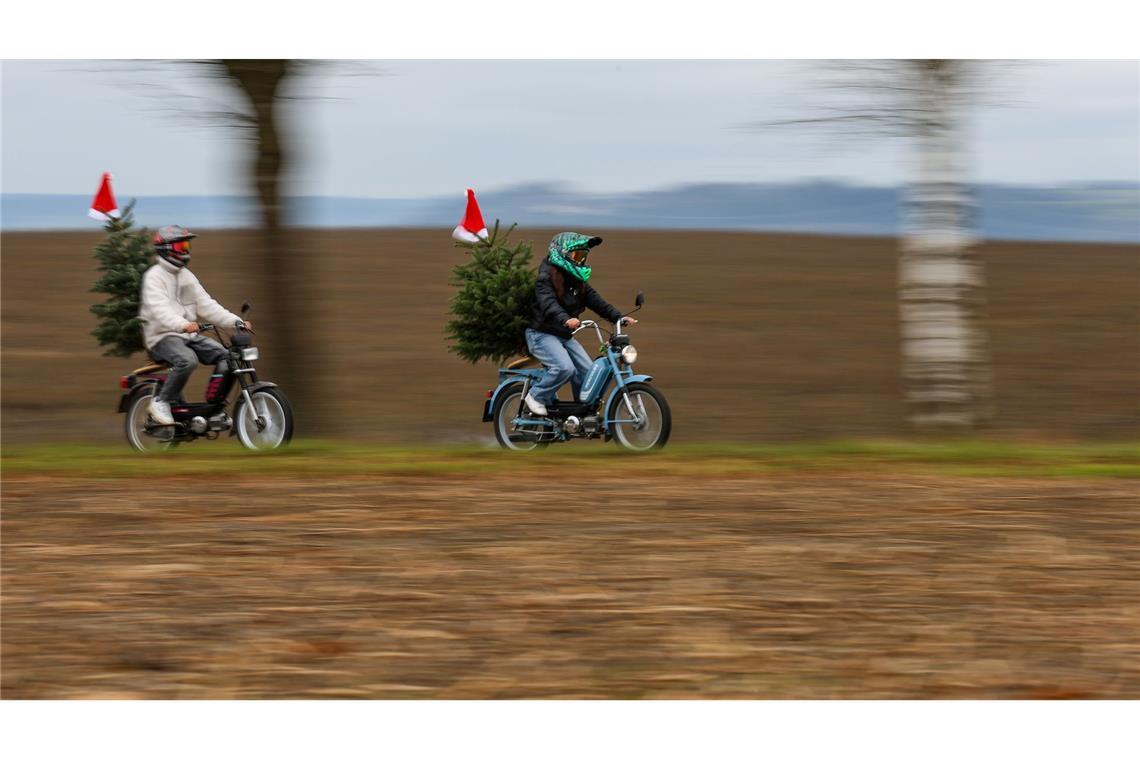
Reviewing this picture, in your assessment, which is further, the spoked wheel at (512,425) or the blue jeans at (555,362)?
the spoked wheel at (512,425)

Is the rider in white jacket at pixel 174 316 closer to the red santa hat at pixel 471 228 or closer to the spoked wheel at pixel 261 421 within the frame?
the spoked wheel at pixel 261 421

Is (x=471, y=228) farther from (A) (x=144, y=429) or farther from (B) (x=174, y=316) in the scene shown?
(A) (x=144, y=429)

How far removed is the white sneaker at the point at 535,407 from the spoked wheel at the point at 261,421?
2.04 meters

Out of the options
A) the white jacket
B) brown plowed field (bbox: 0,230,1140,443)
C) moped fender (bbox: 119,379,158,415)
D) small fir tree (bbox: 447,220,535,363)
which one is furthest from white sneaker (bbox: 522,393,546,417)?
moped fender (bbox: 119,379,158,415)

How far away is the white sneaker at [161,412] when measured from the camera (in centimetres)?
1223

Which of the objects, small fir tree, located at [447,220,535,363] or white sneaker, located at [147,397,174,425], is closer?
white sneaker, located at [147,397,174,425]

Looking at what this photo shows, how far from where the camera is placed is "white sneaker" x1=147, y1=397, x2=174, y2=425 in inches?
482

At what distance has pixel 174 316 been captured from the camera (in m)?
11.9

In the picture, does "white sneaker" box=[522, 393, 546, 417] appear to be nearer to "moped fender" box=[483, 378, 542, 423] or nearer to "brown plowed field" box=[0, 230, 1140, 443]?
"moped fender" box=[483, 378, 542, 423]

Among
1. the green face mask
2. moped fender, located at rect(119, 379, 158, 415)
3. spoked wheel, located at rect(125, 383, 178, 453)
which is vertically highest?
the green face mask

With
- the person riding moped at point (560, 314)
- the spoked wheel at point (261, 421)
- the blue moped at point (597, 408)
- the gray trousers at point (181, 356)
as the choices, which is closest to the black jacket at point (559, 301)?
the person riding moped at point (560, 314)

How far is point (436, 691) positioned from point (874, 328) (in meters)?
20.3

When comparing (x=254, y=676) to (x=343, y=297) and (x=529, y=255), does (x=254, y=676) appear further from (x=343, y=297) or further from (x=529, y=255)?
(x=343, y=297)

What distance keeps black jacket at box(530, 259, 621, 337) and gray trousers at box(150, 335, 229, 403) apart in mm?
2748
